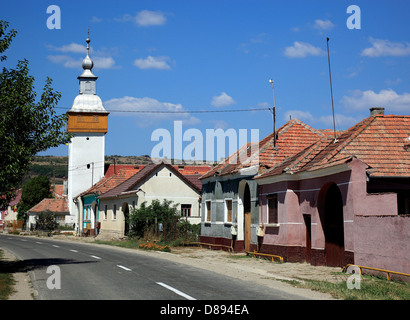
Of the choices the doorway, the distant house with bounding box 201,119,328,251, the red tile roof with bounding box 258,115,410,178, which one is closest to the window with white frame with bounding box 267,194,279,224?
the distant house with bounding box 201,119,328,251

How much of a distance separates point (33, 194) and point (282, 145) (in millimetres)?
64471

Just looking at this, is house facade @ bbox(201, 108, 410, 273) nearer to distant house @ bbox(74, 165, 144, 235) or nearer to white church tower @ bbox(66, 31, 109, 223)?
distant house @ bbox(74, 165, 144, 235)

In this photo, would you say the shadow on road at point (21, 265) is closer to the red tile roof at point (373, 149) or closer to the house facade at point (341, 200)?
the house facade at point (341, 200)

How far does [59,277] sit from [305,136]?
615 inches

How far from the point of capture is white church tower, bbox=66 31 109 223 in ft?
229

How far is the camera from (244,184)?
26578 millimetres

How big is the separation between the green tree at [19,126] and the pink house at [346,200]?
9.39 meters

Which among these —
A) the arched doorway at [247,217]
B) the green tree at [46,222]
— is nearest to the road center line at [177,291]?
the arched doorway at [247,217]

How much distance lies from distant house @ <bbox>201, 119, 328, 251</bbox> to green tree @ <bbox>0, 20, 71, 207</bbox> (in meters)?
10.4

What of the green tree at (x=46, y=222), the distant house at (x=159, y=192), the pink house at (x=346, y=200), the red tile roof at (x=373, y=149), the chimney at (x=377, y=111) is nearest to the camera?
the pink house at (x=346, y=200)

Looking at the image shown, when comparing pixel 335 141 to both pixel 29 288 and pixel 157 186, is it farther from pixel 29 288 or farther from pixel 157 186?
pixel 157 186

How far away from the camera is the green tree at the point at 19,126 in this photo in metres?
15.9
